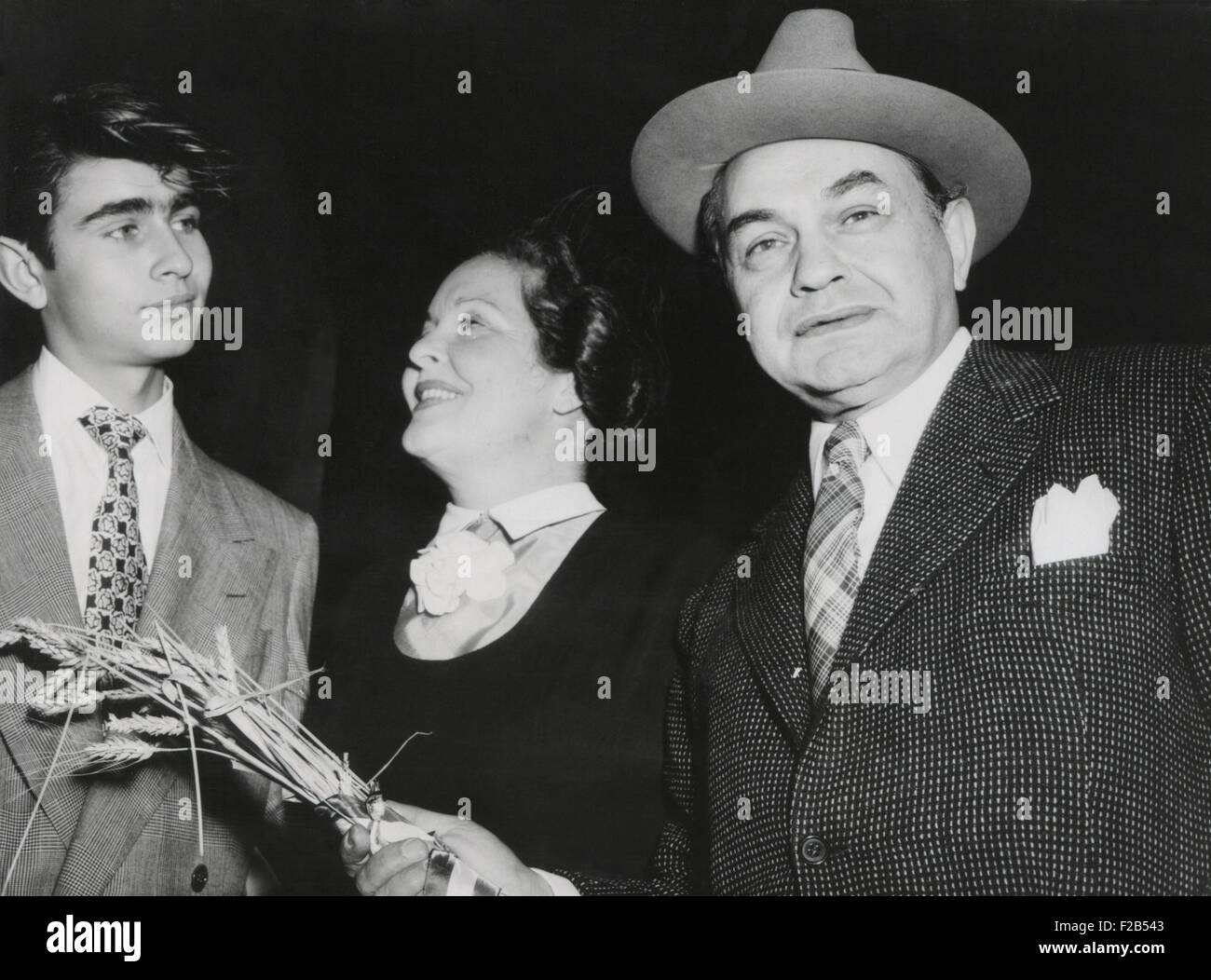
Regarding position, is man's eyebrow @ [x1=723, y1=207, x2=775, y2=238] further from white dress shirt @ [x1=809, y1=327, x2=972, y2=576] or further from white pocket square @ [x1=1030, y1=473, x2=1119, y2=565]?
white pocket square @ [x1=1030, y1=473, x2=1119, y2=565]

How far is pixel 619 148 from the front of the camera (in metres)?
2.24

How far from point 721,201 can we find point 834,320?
1.04ft

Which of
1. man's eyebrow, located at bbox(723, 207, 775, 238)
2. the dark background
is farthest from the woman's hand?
man's eyebrow, located at bbox(723, 207, 775, 238)

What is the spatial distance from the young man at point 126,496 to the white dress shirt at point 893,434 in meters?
0.98

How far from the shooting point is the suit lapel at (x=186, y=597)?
2.04 m

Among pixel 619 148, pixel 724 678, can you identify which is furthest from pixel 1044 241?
pixel 724 678

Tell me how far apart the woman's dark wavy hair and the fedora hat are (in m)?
0.12

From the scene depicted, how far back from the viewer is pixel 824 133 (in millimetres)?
2012

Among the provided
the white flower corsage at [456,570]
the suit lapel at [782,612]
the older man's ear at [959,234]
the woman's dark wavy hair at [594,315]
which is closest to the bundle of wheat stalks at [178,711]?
the white flower corsage at [456,570]

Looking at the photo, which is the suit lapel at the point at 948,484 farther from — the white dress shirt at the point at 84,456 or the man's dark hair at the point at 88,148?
the man's dark hair at the point at 88,148

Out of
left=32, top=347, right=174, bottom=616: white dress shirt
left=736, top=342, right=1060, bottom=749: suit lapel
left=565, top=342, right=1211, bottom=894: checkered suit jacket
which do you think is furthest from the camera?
left=32, top=347, right=174, bottom=616: white dress shirt

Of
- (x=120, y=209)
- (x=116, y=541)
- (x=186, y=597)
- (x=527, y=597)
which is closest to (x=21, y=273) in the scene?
(x=120, y=209)

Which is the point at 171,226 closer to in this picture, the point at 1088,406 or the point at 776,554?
the point at 776,554

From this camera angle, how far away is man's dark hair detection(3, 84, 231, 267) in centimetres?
221
